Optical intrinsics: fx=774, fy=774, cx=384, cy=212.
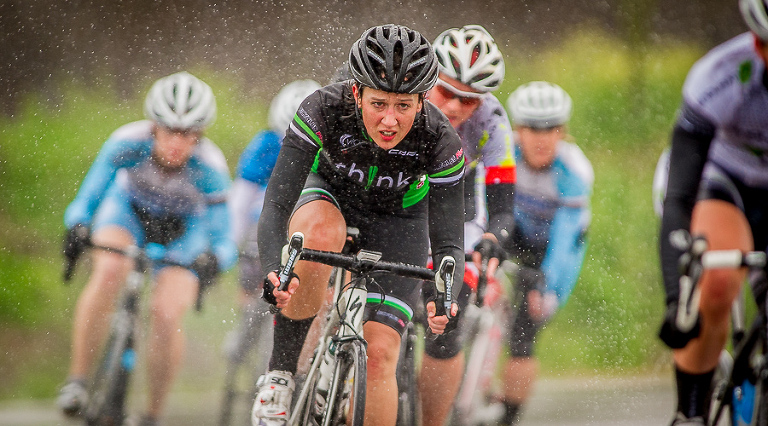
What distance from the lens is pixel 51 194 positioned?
5629 mm

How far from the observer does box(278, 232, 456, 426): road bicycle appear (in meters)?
2.64

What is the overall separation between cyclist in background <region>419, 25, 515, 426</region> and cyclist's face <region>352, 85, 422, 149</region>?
3.19 feet

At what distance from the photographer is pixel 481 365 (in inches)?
178

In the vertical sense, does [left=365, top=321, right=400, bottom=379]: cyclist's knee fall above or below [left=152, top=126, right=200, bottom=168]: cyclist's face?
below

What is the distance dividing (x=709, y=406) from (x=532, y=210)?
223 centimetres

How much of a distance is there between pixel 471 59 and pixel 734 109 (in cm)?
142

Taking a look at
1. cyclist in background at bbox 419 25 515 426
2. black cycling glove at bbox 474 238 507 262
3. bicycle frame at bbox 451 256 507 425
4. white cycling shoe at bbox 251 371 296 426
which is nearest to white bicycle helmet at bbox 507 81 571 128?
cyclist in background at bbox 419 25 515 426

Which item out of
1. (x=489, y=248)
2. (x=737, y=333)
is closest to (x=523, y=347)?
(x=489, y=248)

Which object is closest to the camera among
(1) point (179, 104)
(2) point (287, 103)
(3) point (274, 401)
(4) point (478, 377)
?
(3) point (274, 401)

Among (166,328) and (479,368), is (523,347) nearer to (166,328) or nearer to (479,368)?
(479,368)

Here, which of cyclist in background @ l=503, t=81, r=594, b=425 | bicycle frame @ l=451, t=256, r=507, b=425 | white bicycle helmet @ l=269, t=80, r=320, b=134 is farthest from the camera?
white bicycle helmet @ l=269, t=80, r=320, b=134

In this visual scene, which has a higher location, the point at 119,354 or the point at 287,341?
the point at 287,341

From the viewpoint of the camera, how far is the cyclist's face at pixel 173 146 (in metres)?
4.64

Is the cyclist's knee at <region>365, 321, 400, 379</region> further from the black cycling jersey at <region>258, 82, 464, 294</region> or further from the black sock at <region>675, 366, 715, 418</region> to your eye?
the black sock at <region>675, 366, 715, 418</region>
